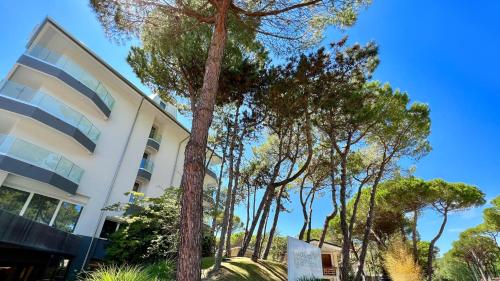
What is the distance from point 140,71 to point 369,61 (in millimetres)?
9697

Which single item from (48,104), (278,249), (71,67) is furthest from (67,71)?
(278,249)

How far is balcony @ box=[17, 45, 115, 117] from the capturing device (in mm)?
11797

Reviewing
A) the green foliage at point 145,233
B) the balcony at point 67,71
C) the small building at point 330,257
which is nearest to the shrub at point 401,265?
the green foliage at point 145,233

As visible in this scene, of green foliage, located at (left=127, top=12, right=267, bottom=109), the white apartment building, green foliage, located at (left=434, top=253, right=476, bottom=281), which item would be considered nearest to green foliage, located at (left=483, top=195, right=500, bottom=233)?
green foliage, located at (left=434, top=253, right=476, bottom=281)

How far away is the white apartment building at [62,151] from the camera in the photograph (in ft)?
33.1

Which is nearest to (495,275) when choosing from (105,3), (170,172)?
(170,172)

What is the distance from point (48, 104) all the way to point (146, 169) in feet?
20.1

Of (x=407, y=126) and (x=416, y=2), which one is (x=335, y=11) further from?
(x=407, y=126)

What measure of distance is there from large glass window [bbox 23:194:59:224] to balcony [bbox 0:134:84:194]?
929 millimetres

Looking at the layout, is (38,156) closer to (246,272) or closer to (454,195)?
(246,272)

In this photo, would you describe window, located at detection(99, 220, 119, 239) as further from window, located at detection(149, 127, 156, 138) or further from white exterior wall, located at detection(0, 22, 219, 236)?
window, located at detection(149, 127, 156, 138)

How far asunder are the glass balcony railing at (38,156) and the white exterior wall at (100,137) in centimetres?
77

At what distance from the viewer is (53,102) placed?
38.7ft

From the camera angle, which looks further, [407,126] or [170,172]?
[170,172]
